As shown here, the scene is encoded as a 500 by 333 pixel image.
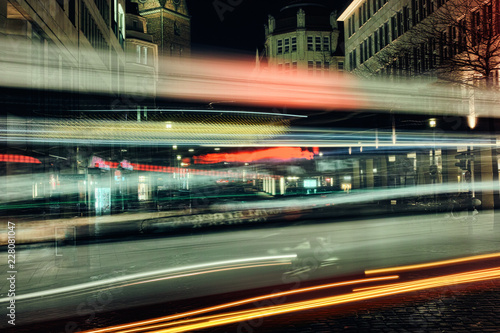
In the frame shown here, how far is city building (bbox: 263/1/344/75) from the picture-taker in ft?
270

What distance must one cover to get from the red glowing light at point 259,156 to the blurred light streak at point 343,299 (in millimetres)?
2615

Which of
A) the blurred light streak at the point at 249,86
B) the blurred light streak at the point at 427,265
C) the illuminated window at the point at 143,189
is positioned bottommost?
the blurred light streak at the point at 427,265

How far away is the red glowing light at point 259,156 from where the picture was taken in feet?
28.4

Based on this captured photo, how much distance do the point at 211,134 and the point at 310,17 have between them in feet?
263

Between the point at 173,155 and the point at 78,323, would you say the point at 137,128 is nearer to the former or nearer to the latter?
the point at 173,155

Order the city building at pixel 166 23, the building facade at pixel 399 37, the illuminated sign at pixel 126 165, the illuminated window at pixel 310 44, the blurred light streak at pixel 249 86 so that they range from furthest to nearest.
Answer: the city building at pixel 166 23 < the illuminated window at pixel 310 44 < the building facade at pixel 399 37 < the illuminated sign at pixel 126 165 < the blurred light streak at pixel 249 86

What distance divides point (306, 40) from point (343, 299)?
261 ft

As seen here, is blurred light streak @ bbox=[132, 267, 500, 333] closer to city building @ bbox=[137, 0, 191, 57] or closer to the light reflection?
the light reflection

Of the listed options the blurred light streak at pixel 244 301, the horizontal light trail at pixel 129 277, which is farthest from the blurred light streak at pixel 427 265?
the horizontal light trail at pixel 129 277

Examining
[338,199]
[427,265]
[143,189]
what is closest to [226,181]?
[338,199]

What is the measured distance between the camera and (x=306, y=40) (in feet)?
273

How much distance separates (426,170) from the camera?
12.1 meters

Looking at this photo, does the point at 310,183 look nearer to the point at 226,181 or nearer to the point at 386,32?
the point at 226,181

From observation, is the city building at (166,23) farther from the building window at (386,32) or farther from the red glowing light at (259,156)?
the red glowing light at (259,156)
